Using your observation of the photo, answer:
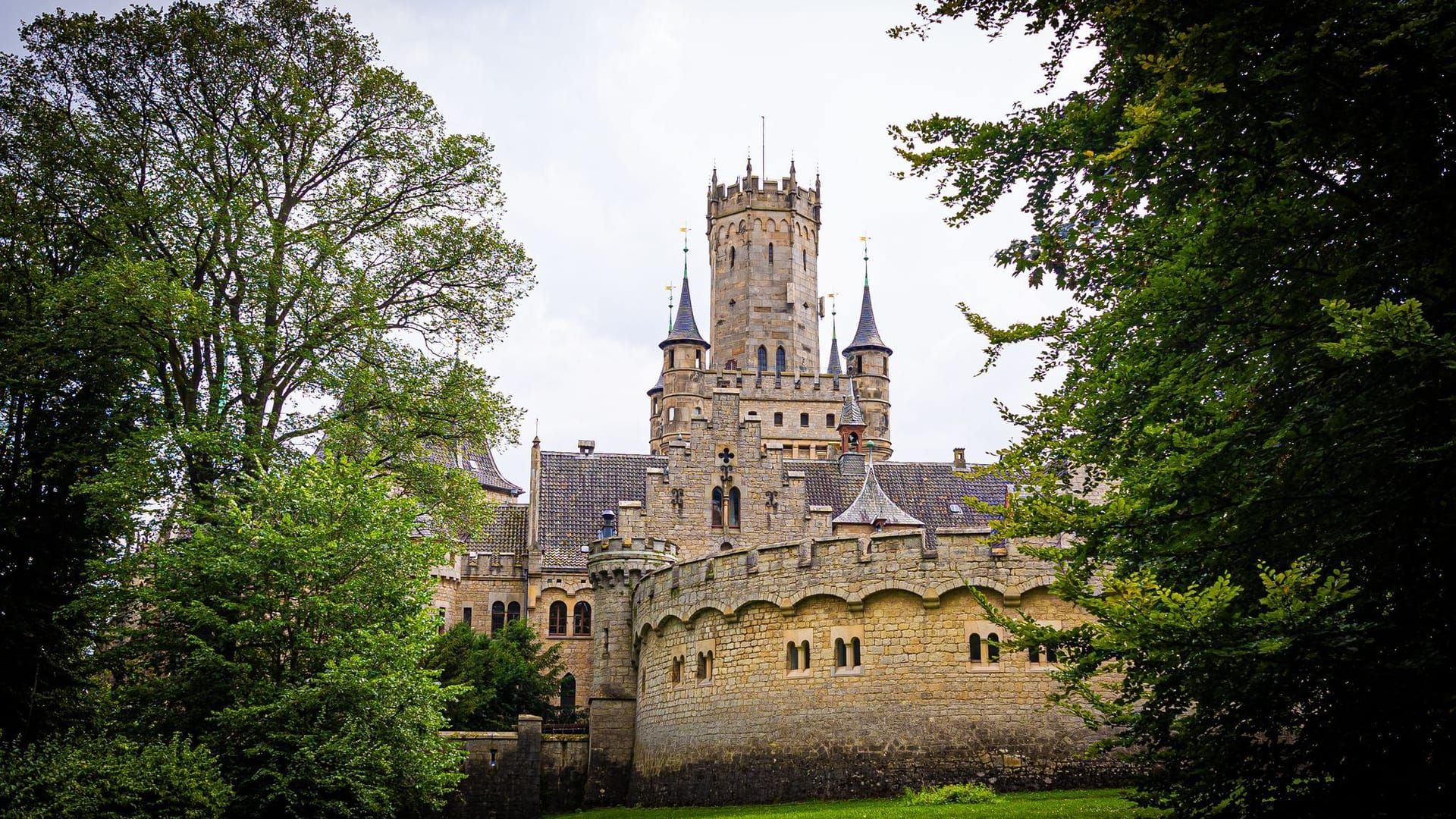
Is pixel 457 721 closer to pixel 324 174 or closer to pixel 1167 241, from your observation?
pixel 324 174

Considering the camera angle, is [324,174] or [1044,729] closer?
[1044,729]

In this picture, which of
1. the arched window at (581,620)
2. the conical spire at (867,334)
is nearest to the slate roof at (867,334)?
the conical spire at (867,334)

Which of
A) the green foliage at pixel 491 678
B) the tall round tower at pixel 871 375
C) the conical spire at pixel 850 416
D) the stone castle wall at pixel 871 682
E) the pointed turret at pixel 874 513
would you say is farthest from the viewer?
the tall round tower at pixel 871 375

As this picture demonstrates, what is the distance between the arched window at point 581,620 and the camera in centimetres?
4838

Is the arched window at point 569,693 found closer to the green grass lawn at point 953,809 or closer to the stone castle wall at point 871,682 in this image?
the stone castle wall at point 871,682

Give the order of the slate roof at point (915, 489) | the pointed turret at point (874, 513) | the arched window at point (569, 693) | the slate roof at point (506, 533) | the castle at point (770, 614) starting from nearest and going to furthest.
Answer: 1. the castle at point (770, 614)
2. the pointed turret at point (874, 513)
3. the arched window at point (569, 693)
4. the slate roof at point (915, 489)
5. the slate roof at point (506, 533)

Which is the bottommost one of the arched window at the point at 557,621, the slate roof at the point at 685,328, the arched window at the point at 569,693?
the arched window at the point at 569,693

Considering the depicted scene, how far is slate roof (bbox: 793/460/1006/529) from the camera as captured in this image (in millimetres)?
48969

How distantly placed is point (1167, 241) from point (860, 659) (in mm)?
16237

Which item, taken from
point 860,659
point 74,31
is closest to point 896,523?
point 860,659

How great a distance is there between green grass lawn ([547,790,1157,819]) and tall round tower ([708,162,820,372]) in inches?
1562

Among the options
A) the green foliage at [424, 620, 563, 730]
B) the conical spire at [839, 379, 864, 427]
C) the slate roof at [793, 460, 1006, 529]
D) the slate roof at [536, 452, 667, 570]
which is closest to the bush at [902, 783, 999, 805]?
the green foliage at [424, 620, 563, 730]

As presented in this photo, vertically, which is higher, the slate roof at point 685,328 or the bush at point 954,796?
the slate roof at point 685,328

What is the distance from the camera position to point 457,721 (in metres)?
34.6
